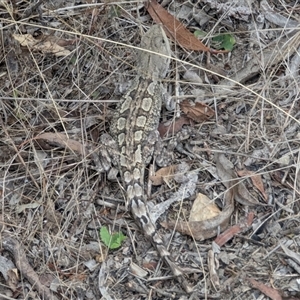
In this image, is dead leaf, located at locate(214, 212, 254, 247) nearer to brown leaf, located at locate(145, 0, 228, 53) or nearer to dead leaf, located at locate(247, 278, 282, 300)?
dead leaf, located at locate(247, 278, 282, 300)

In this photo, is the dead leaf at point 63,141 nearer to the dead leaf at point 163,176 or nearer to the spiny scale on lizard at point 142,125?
the spiny scale on lizard at point 142,125

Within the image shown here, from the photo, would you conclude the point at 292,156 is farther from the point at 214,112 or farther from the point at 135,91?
the point at 135,91

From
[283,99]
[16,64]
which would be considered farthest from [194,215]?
[16,64]

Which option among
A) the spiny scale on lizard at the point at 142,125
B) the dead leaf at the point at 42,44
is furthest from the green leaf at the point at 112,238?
the dead leaf at the point at 42,44

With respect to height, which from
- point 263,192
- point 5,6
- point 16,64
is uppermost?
point 5,6

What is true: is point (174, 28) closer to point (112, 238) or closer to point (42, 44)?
point (42, 44)

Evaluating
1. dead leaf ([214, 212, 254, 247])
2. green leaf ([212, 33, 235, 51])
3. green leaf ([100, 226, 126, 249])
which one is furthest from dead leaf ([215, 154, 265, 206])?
green leaf ([212, 33, 235, 51])
